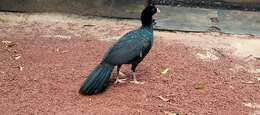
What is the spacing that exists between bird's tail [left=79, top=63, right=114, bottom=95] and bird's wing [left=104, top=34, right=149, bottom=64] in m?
0.12

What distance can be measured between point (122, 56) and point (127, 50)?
11 cm

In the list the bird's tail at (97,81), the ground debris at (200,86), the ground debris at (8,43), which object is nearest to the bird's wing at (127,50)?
the bird's tail at (97,81)

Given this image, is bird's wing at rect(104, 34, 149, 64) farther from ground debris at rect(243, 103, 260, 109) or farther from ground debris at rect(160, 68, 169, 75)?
ground debris at rect(243, 103, 260, 109)

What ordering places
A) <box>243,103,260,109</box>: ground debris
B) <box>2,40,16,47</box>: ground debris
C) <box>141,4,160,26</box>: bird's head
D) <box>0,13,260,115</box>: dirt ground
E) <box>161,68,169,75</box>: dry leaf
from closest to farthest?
1. <box>0,13,260,115</box>: dirt ground
2. <box>243,103,260,109</box>: ground debris
3. <box>141,4,160,26</box>: bird's head
4. <box>161,68,169,75</box>: dry leaf
5. <box>2,40,16,47</box>: ground debris

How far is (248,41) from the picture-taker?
27.7 feet

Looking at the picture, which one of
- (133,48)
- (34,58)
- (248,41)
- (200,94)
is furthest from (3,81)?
(248,41)

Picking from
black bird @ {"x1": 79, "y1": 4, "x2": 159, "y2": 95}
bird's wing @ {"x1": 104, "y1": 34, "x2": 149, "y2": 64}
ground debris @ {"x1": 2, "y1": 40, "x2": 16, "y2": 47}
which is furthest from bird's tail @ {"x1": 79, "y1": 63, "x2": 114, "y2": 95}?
ground debris @ {"x1": 2, "y1": 40, "x2": 16, "y2": 47}

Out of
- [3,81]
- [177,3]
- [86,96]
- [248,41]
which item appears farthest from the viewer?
[177,3]

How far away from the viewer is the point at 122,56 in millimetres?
6457

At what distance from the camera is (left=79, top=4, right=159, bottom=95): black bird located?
6.25 meters

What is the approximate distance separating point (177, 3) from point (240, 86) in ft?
11.4

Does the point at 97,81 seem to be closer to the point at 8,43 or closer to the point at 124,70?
the point at 124,70

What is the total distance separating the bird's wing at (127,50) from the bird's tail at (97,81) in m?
0.12

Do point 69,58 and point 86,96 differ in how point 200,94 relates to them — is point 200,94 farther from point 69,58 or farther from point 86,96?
point 69,58
